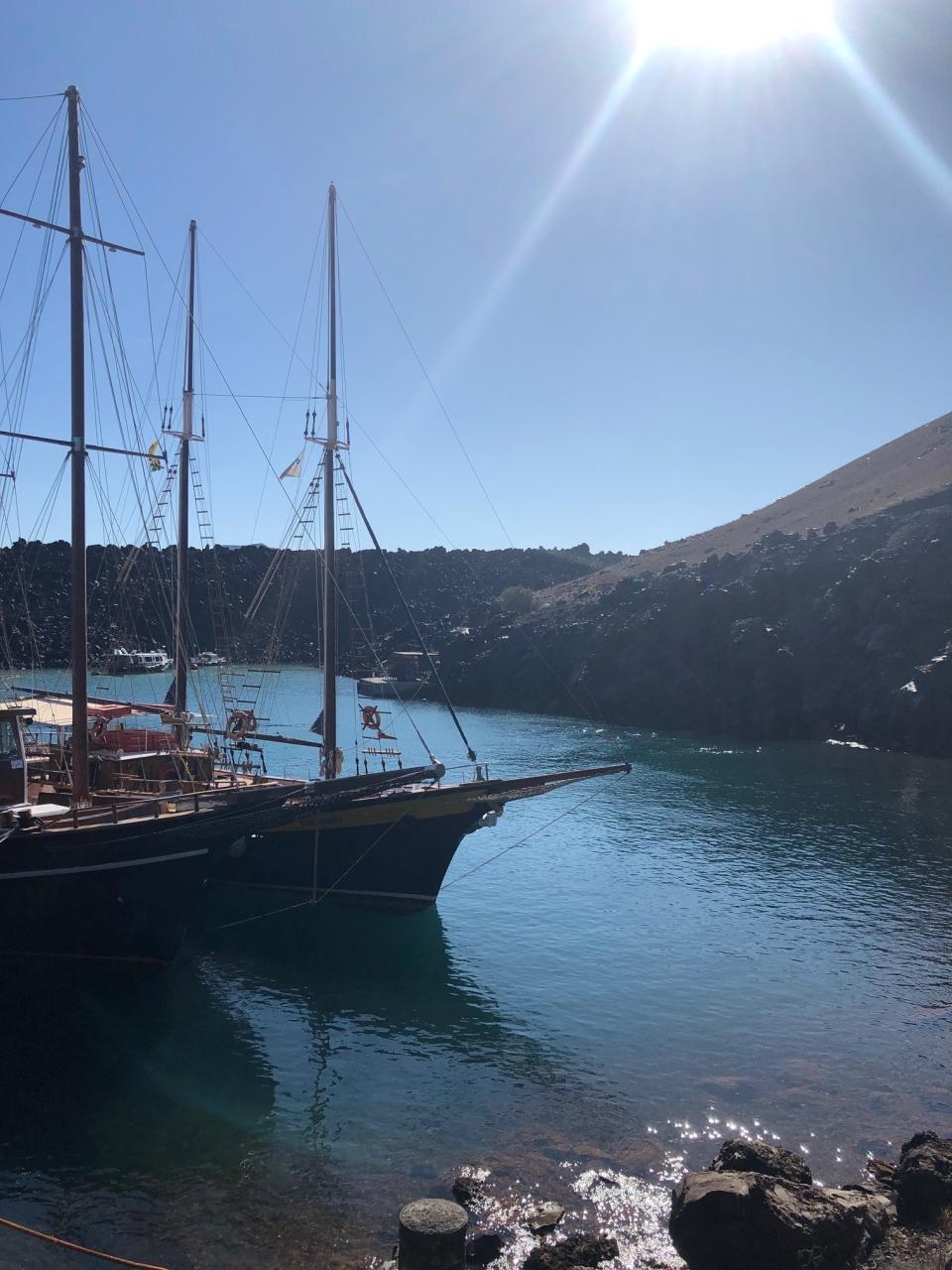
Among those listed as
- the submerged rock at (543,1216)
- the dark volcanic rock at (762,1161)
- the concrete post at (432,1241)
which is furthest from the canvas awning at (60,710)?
the dark volcanic rock at (762,1161)

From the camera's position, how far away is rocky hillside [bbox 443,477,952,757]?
7825 cm

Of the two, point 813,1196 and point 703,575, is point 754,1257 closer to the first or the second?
point 813,1196

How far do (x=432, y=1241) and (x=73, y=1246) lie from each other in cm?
570

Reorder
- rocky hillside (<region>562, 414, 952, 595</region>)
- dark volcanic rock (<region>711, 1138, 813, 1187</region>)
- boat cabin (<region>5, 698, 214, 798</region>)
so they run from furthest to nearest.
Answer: rocky hillside (<region>562, 414, 952, 595</region>) → boat cabin (<region>5, 698, 214, 798</region>) → dark volcanic rock (<region>711, 1138, 813, 1187</region>)

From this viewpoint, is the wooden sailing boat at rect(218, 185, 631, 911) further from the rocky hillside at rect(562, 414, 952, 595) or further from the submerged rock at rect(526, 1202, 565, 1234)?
the rocky hillside at rect(562, 414, 952, 595)

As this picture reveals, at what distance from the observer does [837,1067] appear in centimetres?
2109

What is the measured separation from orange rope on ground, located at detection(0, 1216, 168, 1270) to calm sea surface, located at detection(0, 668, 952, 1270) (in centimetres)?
19

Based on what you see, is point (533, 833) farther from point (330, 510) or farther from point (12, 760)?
point (12, 760)

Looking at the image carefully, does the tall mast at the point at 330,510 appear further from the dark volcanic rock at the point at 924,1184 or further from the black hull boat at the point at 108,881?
the dark volcanic rock at the point at 924,1184

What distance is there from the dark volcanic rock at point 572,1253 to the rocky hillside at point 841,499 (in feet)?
328

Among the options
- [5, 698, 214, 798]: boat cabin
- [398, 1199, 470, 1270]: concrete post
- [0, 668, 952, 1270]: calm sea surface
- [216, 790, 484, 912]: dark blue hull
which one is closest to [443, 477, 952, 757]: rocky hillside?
[0, 668, 952, 1270]: calm sea surface

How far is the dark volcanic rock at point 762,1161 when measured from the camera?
15.1 meters

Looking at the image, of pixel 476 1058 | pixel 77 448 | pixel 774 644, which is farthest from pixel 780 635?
pixel 77 448

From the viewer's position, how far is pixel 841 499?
12281cm
